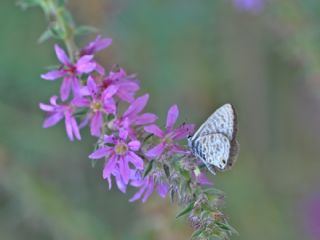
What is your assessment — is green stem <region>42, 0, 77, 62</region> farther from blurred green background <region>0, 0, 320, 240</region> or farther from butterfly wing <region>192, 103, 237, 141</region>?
blurred green background <region>0, 0, 320, 240</region>

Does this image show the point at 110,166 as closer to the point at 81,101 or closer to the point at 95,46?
the point at 81,101

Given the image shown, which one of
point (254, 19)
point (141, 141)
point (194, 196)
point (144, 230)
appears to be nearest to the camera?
point (194, 196)

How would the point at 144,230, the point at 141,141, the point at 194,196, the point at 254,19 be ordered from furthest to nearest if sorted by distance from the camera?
1. the point at 254,19
2. the point at 144,230
3. the point at 141,141
4. the point at 194,196

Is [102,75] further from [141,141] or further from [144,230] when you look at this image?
[144,230]

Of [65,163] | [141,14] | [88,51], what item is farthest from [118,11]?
[88,51]

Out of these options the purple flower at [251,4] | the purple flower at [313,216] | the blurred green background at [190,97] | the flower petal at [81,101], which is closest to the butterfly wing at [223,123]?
the flower petal at [81,101]

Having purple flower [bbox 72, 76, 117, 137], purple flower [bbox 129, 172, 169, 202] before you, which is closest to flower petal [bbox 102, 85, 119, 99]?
purple flower [bbox 72, 76, 117, 137]

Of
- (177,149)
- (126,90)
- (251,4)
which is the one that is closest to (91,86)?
(126,90)

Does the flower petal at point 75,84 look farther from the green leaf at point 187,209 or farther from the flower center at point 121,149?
the green leaf at point 187,209
